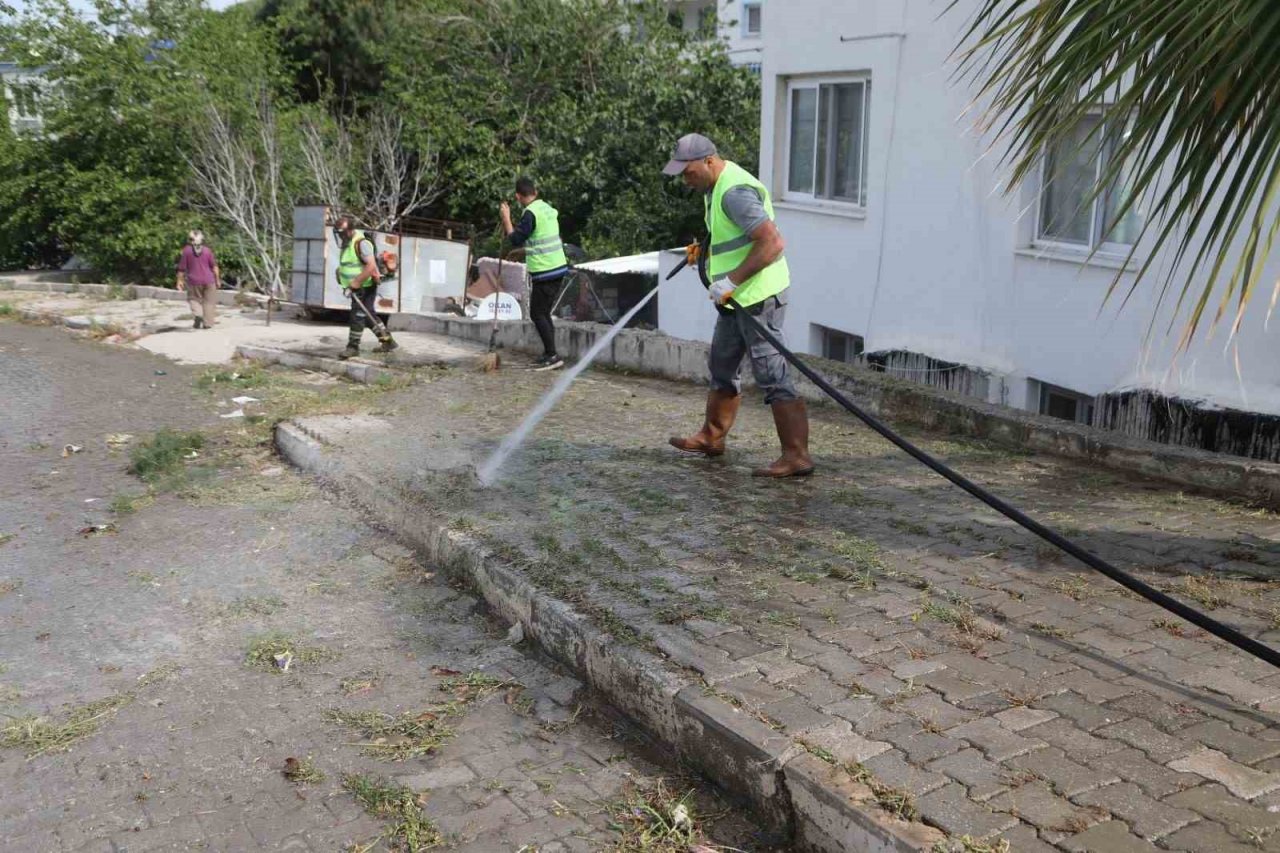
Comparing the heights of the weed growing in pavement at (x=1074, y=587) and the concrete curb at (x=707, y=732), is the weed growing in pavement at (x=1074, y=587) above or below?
above

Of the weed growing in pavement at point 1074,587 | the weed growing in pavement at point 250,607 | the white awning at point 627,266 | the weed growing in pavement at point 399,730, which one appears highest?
the white awning at point 627,266

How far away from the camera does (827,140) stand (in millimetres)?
11680

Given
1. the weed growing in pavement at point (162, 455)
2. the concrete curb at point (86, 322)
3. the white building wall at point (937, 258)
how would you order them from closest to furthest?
the white building wall at point (937, 258), the weed growing in pavement at point (162, 455), the concrete curb at point (86, 322)

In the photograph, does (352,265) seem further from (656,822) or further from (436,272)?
(656,822)

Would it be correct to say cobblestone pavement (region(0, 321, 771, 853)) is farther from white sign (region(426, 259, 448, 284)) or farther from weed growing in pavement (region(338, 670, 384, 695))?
white sign (region(426, 259, 448, 284))

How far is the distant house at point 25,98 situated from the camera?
2531cm

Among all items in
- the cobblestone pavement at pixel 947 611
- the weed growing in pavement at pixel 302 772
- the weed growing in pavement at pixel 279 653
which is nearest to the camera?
the cobblestone pavement at pixel 947 611

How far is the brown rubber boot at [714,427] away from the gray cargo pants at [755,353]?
0.06 metres

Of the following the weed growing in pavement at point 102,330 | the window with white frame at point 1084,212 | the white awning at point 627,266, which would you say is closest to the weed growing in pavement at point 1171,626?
the window with white frame at point 1084,212

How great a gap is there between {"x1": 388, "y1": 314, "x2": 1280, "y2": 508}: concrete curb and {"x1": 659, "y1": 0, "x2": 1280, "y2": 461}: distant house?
A: 1119mm

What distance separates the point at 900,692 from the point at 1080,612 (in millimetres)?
1003

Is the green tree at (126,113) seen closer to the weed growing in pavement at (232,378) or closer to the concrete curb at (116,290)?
the concrete curb at (116,290)

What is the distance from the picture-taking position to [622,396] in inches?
372

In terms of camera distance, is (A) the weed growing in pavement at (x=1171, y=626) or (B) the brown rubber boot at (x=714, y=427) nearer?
(A) the weed growing in pavement at (x=1171, y=626)
